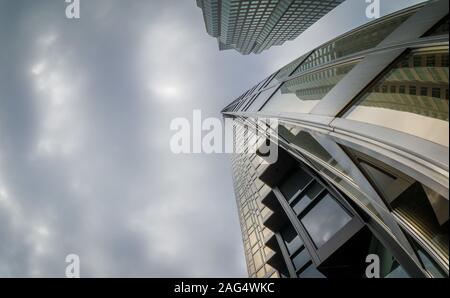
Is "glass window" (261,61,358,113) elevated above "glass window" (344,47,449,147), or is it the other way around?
"glass window" (261,61,358,113)

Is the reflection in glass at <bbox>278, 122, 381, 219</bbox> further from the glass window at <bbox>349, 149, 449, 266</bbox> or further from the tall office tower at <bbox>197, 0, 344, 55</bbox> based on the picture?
the tall office tower at <bbox>197, 0, 344, 55</bbox>

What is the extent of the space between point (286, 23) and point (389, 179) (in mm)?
100733

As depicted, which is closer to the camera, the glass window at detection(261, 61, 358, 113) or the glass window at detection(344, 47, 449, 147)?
the glass window at detection(344, 47, 449, 147)

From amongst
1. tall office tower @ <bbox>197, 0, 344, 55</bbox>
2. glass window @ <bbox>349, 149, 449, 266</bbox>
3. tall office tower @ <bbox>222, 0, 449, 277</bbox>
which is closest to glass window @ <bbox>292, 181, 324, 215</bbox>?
tall office tower @ <bbox>222, 0, 449, 277</bbox>

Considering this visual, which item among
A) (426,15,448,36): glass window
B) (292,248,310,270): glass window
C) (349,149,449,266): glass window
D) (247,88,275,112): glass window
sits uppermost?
(247,88,275,112): glass window

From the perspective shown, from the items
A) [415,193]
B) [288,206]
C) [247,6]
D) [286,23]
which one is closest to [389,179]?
[415,193]

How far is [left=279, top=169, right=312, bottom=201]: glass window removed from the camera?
13133mm

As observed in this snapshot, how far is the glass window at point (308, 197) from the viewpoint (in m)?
11.8

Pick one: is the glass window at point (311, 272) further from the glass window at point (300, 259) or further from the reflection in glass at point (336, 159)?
the reflection in glass at point (336, 159)

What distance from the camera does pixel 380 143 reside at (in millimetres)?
4734

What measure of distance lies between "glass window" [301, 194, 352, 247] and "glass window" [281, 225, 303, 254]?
172 centimetres

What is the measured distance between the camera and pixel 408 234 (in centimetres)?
493

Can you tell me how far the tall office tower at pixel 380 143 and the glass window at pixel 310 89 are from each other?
0.05m
